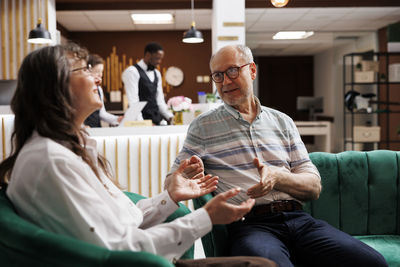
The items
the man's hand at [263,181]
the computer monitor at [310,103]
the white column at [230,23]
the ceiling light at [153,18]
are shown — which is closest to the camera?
the man's hand at [263,181]

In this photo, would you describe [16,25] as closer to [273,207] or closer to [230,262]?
[273,207]

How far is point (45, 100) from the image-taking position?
1194 mm

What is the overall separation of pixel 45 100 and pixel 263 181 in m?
0.90

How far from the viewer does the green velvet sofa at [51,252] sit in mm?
1020

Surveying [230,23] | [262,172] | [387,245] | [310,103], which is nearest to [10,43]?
[230,23]

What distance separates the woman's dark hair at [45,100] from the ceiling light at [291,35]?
9124mm

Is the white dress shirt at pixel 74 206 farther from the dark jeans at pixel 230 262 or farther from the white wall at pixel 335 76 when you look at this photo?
the white wall at pixel 335 76

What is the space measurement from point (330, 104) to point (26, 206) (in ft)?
38.7

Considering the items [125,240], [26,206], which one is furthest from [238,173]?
[26,206]

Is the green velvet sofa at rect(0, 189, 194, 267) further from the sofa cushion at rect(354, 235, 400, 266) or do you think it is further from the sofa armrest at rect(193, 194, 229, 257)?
the sofa cushion at rect(354, 235, 400, 266)

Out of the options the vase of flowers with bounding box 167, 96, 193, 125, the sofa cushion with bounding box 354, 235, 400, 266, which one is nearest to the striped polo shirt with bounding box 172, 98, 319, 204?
the sofa cushion with bounding box 354, 235, 400, 266

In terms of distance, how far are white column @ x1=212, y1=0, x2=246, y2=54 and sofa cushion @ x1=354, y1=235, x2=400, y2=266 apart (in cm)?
453

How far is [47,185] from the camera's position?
42.4 inches

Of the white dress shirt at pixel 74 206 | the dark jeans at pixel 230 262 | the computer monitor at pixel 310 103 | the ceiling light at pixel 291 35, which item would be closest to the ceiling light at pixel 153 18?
the ceiling light at pixel 291 35
